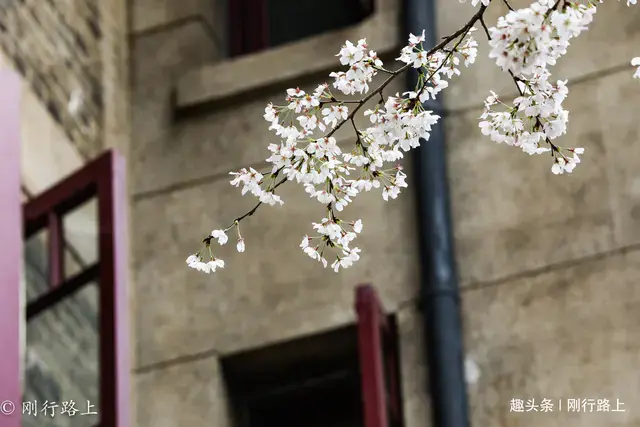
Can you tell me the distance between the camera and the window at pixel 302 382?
4.52m

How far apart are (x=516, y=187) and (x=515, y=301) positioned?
1.27ft

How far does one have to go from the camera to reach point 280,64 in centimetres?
489

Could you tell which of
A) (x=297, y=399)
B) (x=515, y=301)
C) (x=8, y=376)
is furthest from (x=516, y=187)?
(x=8, y=376)

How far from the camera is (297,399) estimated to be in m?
4.65

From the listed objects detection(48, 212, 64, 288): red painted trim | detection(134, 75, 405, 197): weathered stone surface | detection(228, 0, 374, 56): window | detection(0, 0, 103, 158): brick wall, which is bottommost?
detection(48, 212, 64, 288): red painted trim

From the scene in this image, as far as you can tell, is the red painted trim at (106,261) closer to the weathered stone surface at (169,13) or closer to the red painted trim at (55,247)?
the red painted trim at (55,247)

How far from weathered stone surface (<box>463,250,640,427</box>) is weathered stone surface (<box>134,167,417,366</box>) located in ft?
1.05

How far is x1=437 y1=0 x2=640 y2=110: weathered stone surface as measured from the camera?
447 centimetres

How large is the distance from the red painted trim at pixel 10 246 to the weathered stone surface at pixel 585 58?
1.56 m

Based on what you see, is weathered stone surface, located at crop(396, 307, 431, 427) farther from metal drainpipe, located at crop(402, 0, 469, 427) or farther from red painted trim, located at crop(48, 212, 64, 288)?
red painted trim, located at crop(48, 212, 64, 288)

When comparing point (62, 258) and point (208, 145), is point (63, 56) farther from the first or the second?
point (62, 258)

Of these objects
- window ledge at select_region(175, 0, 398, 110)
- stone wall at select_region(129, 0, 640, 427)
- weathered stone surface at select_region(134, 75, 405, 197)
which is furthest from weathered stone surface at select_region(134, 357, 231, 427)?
window ledge at select_region(175, 0, 398, 110)

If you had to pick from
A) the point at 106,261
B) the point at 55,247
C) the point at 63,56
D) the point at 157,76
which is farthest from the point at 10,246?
the point at 157,76

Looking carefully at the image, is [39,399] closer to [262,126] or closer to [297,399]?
[297,399]
